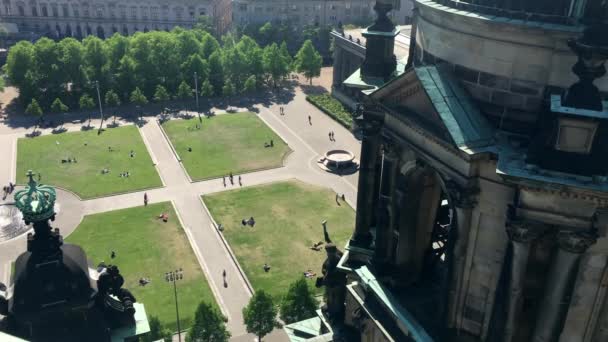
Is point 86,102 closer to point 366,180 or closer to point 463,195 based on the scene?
point 366,180

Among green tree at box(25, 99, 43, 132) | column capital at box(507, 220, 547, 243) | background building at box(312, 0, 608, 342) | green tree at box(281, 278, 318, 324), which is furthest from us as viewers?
green tree at box(25, 99, 43, 132)

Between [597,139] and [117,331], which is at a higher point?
[597,139]

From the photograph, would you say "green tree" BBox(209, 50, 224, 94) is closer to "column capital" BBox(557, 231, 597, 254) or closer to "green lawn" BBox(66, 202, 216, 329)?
"green lawn" BBox(66, 202, 216, 329)

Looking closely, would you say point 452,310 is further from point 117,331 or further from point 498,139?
point 117,331

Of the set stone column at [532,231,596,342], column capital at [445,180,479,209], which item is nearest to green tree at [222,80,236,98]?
column capital at [445,180,479,209]

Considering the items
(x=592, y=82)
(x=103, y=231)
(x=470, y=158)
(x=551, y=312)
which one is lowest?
(x=103, y=231)

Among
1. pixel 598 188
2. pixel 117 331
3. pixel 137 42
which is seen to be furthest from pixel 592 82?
pixel 137 42

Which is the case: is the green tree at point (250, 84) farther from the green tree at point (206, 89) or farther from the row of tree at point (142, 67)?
the green tree at point (206, 89)
